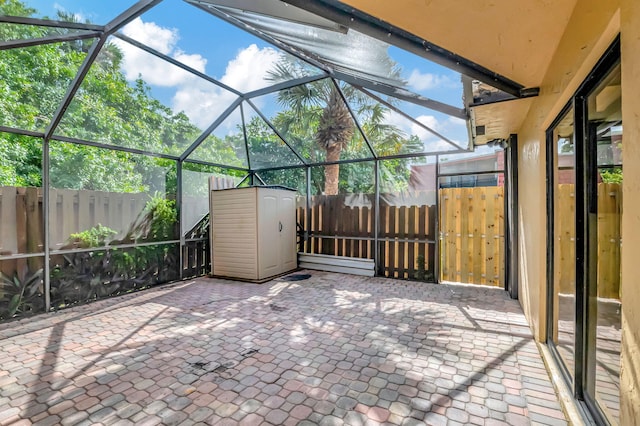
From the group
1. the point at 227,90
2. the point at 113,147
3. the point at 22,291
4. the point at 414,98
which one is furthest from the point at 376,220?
the point at 22,291

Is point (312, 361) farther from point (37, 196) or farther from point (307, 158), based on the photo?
point (307, 158)

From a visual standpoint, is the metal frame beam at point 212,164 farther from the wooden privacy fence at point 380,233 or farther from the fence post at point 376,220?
the fence post at point 376,220

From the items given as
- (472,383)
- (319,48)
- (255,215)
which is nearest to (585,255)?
(472,383)

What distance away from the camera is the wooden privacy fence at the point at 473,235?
494cm

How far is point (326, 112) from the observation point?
5359 millimetres

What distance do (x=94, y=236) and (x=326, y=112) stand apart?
166 inches

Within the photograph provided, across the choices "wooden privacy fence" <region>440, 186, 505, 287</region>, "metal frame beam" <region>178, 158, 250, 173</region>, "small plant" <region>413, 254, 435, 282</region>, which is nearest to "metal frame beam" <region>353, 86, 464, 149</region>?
"wooden privacy fence" <region>440, 186, 505, 287</region>

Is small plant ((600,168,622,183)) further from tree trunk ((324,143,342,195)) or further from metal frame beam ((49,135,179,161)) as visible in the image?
metal frame beam ((49,135,179,161))

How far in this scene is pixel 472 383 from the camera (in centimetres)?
214

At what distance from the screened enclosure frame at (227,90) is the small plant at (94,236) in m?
0.09

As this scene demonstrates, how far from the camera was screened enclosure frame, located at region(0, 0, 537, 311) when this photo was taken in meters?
2.66

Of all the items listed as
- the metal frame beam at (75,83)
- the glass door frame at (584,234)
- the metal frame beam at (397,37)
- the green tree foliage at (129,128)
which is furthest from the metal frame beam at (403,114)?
the metal frame beam at (75,83)

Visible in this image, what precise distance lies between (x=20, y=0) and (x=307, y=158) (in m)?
4.73

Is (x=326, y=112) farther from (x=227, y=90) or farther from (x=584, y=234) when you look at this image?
(x=584, y=234)
